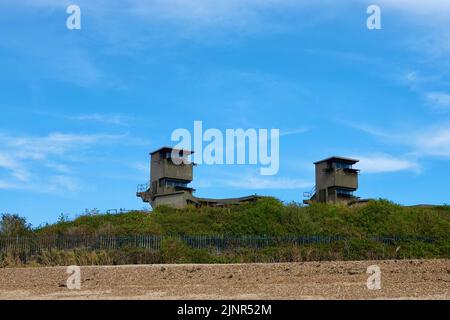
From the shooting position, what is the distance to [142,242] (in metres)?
31.3

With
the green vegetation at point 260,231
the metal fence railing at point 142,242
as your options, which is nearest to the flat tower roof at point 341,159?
the green vegetation at point 260,231

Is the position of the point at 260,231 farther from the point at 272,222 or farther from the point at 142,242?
the point at 142,242

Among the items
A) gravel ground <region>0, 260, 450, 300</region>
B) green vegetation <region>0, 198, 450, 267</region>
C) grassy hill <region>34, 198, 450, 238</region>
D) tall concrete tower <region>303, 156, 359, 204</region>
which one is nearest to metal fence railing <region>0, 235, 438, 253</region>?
green vegetation <region>0, 198, 450, 267</region>

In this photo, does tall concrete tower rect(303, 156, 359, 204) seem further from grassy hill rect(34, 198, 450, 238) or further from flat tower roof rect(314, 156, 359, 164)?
grassy hill rect(34, 198, 450, 238)

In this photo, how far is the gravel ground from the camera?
51.7ft

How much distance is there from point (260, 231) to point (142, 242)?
8227 millimetres

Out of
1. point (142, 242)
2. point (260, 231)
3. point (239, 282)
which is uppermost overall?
point (260, 231)

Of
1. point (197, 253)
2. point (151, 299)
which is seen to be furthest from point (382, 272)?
point (197, 253)

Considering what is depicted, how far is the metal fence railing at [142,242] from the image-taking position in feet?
101

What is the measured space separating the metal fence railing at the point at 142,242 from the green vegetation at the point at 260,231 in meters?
0.38

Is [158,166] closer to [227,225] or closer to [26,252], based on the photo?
[227,225]

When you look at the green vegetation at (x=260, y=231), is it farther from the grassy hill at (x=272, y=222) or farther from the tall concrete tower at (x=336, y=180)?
the tall concrete tower at (x=336, y=180)

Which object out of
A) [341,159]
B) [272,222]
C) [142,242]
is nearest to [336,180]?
[341,159]

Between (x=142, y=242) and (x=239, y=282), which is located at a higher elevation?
(x=142, y=242)
